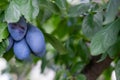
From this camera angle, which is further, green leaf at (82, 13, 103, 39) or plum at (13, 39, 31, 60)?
green leaf at (82, 13, 103, 39)

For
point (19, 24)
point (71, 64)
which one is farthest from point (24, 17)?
point (71, 64)

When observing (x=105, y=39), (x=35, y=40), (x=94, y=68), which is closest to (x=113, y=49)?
(x=105, y=39)

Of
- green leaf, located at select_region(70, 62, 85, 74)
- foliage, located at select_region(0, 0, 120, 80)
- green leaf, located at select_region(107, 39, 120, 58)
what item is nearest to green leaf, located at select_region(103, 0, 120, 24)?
foliage, located at select_region(0, 0, 120, 80)

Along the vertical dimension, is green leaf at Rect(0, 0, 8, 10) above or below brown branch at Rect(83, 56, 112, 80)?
above

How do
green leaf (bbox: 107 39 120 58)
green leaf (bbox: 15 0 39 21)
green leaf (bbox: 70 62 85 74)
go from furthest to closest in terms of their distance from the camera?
green leaf (bbox: 70 62 85 74) → green leaf (bbox: 107 39 120 58) → green leaf (bbox: 15 0 39 21)

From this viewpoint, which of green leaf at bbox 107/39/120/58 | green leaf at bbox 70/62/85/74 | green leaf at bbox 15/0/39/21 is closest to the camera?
green leaf at bbox 15/0/39/21

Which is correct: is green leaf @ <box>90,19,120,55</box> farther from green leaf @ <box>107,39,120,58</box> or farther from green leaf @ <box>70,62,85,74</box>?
Answer: green leaf @ <box>70,62,85,74</box>

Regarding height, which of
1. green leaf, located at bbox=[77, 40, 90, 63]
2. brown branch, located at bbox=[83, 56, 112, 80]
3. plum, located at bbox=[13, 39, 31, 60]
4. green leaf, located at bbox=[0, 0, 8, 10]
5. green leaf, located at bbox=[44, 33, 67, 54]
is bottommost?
brown branch, located at bbox=[83, 56, 112, 80]

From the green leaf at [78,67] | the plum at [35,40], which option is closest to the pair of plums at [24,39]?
the plum at [35,40]

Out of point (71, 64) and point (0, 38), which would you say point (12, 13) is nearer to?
point (0, 38)
